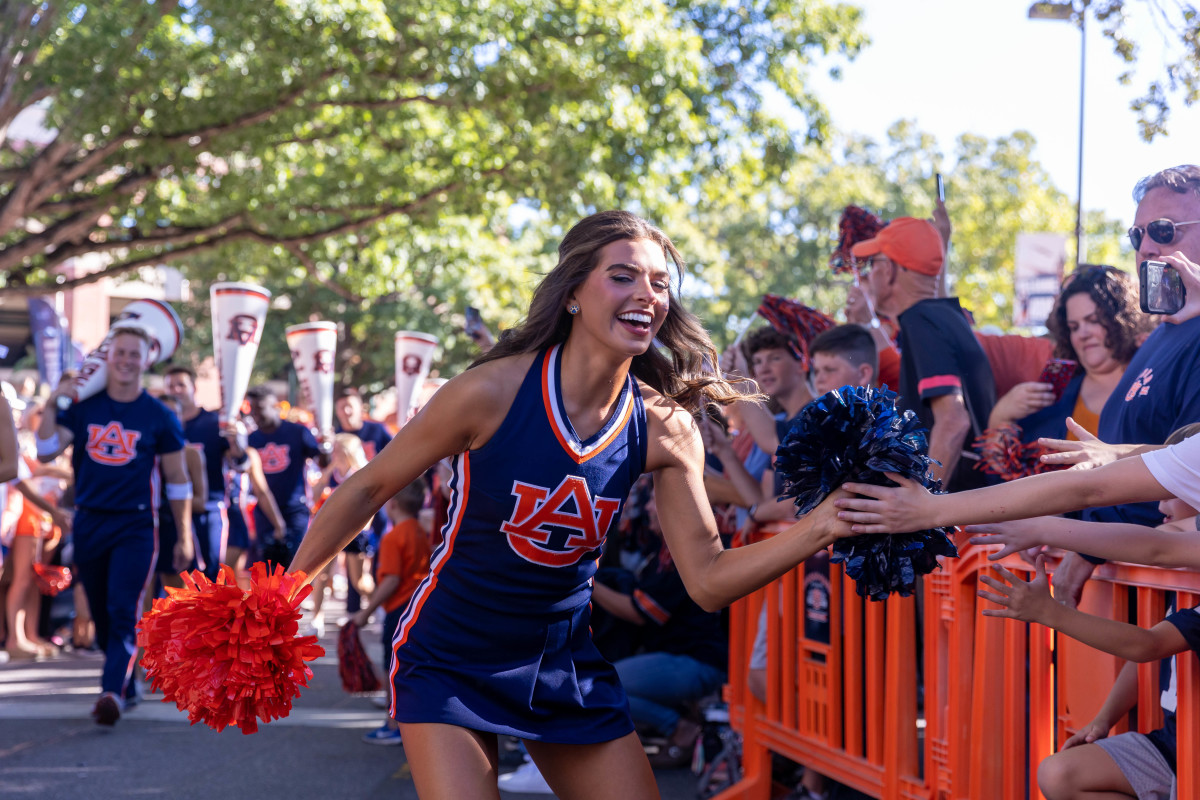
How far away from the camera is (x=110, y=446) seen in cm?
729

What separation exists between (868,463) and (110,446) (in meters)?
5.97

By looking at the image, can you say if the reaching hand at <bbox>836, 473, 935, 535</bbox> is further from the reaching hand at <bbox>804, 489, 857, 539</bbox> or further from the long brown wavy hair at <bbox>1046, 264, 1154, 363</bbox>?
the long brown wavy hair at <bbox>1046, 264, 1154, 363</bbox>

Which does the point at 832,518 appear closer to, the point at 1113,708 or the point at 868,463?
the point at 868,463

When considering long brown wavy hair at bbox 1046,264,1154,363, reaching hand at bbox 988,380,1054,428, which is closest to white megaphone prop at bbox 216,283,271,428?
reaching hand at bbox 988,380,1054,428

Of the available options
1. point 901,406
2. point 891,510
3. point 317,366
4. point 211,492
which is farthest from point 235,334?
point 891,510

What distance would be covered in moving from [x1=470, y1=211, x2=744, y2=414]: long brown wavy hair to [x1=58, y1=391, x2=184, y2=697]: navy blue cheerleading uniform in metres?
4.82

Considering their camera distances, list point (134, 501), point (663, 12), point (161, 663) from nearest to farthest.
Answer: point (161, 663) < point (134, 501) < point (663, 12)

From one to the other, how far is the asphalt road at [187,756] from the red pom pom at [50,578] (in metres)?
2.01

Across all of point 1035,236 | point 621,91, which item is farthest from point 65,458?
point 1035,236

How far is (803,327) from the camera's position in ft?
19.9

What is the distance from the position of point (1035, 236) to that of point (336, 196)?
9.90 meters

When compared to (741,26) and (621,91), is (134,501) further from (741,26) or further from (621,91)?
(741,26)

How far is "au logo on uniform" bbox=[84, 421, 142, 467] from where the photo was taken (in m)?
7.27

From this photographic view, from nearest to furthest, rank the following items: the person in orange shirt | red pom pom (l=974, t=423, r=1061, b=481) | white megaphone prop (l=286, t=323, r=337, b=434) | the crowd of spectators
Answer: the crowd of spectators
red pom pom (l=974, t=423, r=1061, b=481)
the person in orange shirt
white megaphone prop (l=286, t=323, r=337, b=434)
